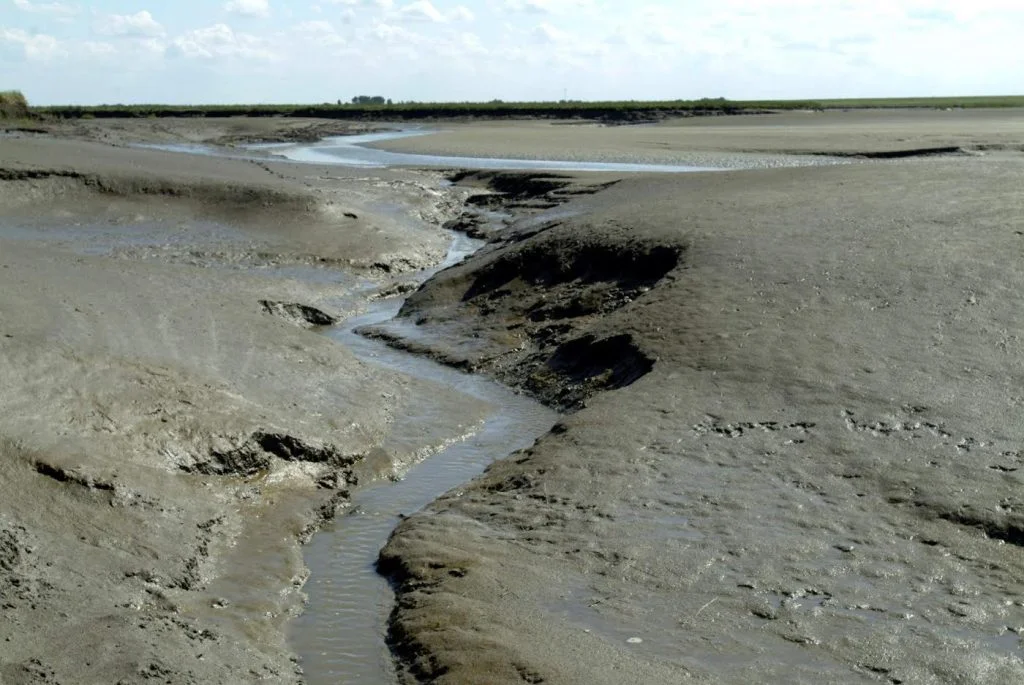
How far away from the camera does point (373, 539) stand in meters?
8.02

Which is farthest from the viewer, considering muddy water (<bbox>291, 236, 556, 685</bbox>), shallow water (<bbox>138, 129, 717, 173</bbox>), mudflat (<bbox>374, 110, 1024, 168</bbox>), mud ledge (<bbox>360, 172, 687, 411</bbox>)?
mudflat (<bbox>374, 110, 1024, 168</bbox>)

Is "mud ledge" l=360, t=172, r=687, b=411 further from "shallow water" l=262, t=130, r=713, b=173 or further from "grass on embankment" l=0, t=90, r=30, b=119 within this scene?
"grass on embankment" l=0, t=90, r=30, b=119

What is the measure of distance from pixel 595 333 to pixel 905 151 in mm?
22582

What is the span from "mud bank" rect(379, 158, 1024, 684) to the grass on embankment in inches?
1680

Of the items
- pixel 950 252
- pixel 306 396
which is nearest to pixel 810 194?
pixel 950 252

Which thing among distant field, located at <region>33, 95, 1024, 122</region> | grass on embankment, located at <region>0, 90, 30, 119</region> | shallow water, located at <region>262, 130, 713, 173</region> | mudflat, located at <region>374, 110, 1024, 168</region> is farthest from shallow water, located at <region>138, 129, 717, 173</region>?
distant field, located at <region>33, 95, 1024, 122</region>

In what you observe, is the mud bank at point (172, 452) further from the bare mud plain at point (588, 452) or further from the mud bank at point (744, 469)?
the mud bank at point (744, 469)

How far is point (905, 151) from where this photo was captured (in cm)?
3181

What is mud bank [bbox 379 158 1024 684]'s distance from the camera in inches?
240

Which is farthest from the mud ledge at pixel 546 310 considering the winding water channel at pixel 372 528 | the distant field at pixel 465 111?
the distant field at pixel 465 111

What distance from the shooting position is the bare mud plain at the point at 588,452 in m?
6.12

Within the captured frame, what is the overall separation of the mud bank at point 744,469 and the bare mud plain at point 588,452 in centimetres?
3

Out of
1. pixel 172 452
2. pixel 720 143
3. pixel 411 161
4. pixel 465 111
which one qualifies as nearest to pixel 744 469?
pixel 172 452

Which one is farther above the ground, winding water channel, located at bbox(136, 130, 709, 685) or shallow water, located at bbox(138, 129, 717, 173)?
shallow water, located at bbox(138, 129, 717, 173)
